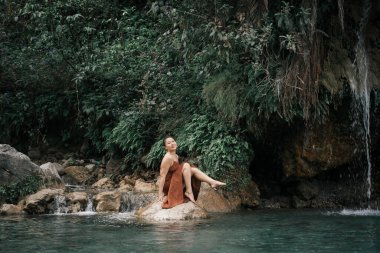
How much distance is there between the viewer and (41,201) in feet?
42.1

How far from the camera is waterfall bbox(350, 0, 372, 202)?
13.3 metres

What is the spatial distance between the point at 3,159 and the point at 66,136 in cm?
502

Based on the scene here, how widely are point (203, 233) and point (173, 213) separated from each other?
6.35ft

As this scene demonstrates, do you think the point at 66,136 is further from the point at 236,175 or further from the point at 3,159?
the point at 236,175

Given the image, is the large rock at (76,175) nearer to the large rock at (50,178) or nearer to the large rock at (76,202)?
the large rock at (50,178)

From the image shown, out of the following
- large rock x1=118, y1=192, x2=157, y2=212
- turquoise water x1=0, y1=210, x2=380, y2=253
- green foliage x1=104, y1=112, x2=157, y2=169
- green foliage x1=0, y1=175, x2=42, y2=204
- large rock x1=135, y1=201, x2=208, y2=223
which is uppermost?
green foliage x1=104, y1=112, x2=157, y2=169

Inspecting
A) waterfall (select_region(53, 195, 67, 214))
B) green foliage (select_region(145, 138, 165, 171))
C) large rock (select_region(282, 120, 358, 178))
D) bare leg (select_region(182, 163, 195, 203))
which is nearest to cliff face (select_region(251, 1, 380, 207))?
large rock (select_region(282, 120, 358, 178))

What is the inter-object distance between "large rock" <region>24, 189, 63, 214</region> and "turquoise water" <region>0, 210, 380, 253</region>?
0.80 meters

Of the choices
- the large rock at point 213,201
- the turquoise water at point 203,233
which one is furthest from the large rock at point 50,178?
the large rock at point 213,201

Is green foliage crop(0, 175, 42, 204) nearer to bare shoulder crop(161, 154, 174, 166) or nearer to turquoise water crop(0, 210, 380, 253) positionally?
turquoise water crop(0, 210, 380, 253)

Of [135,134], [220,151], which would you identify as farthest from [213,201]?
[135,134]

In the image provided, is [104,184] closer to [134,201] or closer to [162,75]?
[134,201]

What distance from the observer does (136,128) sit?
629 inches

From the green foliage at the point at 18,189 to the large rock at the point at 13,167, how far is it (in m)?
0.12
